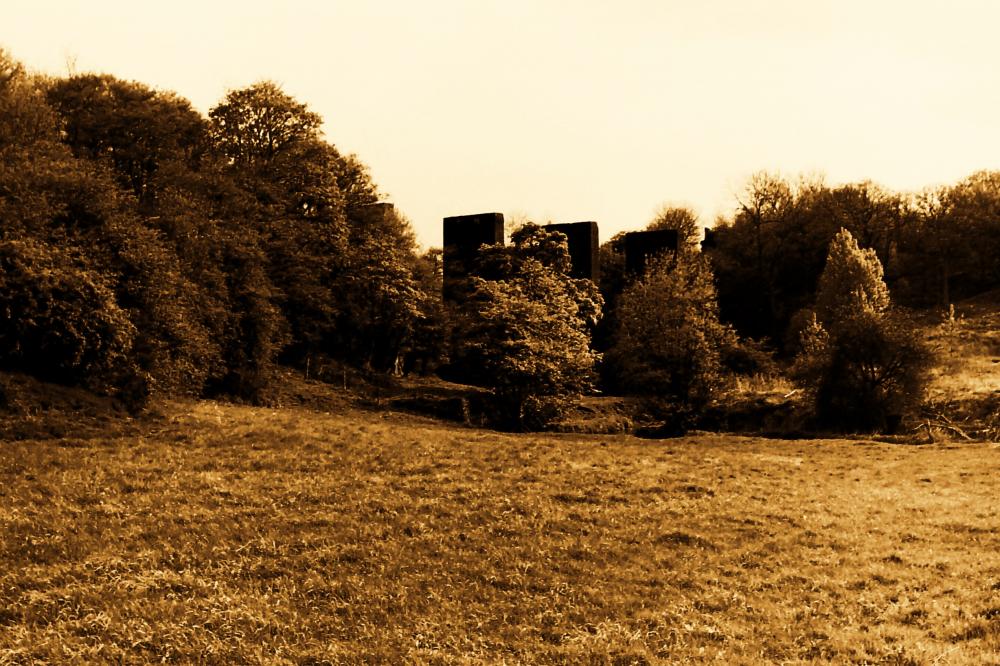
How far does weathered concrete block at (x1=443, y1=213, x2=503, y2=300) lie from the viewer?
58688 mm

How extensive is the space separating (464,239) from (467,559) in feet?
157

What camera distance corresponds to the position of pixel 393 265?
50719mm

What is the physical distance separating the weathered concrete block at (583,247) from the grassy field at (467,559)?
3576 cm

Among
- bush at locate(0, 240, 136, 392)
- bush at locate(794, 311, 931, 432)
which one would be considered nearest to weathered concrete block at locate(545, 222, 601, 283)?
bush at locate(794, 311, 931, 432)

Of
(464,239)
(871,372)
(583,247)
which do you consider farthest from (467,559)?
(464,239)

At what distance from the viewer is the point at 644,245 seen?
6103 cm

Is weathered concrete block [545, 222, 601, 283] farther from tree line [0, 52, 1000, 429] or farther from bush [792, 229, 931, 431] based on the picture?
bush [792, 229, 931, 431]

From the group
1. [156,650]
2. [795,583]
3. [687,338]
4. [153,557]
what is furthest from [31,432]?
[687,338]

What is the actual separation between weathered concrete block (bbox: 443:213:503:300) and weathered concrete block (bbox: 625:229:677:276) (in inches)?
409

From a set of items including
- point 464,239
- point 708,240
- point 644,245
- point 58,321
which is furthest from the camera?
point 708,240

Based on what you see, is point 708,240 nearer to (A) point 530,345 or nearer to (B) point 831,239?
(B) point 831,239

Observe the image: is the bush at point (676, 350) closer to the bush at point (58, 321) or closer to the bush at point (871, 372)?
the bush at point (871, 372)

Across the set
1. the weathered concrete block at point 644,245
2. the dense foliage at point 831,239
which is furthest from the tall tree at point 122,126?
the dense foliage at point 831,239

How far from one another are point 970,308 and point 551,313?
48.7 meters
